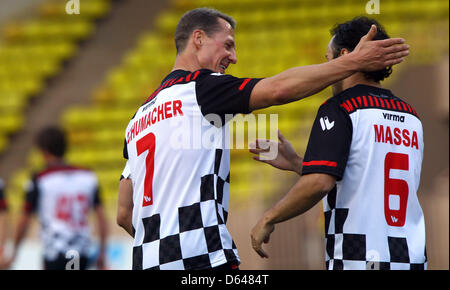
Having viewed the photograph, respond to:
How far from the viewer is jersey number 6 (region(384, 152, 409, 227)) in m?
3.43

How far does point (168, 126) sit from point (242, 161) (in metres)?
8.81

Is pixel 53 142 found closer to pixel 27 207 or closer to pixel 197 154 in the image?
pixel 27 207

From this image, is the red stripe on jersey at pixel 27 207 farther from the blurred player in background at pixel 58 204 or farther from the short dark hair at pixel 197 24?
the short dark hair at pixel 197 24

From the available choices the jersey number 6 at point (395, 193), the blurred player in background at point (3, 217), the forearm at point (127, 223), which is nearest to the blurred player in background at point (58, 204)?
the blurred player in background at point (3, 217)

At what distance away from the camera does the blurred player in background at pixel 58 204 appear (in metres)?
6.68

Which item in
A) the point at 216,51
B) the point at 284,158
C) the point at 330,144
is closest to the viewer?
the point at 330,144

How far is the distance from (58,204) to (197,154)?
367 cm

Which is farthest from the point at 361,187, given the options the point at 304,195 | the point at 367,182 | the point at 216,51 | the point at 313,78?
the point at 216,51

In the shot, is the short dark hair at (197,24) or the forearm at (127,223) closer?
the short dark hair at (197,24)

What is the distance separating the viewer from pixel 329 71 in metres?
3.27

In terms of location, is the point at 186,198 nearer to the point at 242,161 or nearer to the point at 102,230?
the point at 102,230

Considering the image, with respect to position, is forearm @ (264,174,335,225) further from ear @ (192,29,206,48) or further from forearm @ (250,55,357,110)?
ear @ (192,29,206,48)
